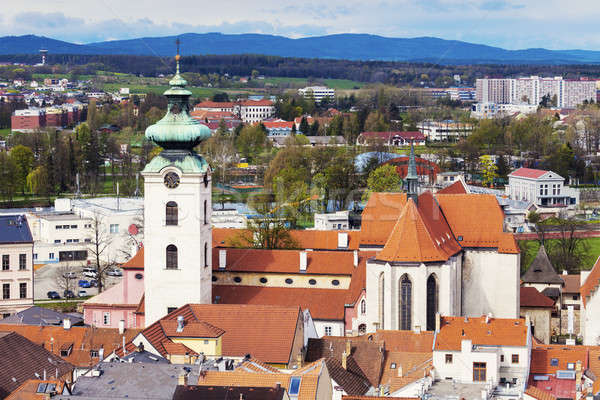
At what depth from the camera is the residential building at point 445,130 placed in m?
175

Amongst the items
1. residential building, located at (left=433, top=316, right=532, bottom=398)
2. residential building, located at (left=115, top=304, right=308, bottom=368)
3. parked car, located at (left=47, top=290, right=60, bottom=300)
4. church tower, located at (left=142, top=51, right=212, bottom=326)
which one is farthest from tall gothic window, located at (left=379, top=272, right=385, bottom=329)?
parked car, located at (left=47, top=290, right=60, bottom=300)

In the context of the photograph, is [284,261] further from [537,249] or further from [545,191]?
[545,191]

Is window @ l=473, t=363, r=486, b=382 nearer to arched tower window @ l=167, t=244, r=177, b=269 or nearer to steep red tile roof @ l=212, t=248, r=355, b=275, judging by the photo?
steep red tile roof @ l=212, t=248, r=355, b=275

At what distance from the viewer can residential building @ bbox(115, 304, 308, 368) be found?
151 feet

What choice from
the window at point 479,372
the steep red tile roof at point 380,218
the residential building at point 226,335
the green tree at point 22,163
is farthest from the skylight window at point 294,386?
the green tree at point 22,163

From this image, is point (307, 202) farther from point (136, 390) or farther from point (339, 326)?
point (136, 390)

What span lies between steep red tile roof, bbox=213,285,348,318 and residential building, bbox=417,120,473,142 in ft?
375

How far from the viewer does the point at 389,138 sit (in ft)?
535

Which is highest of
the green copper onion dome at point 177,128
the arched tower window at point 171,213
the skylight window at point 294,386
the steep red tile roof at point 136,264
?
the green copper onion dome at point 177,128

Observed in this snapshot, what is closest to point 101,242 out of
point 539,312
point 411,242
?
point 539,312

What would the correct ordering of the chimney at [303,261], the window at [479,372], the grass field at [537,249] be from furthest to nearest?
the grass field at [537,249] < the chimney at [303,261] < the window at [479,372]

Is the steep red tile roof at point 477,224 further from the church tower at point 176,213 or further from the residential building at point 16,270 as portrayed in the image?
the residential building at point 16,270

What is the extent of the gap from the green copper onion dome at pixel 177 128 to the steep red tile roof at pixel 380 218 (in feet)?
33.4

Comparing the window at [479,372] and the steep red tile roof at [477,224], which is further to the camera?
the steep red tile roof at [477,224]
